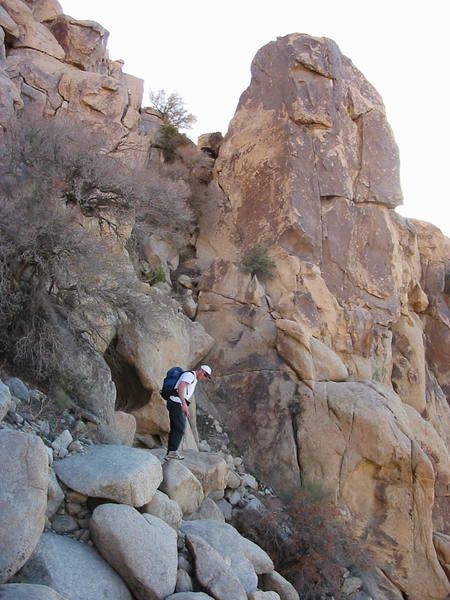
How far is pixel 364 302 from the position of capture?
610 inches

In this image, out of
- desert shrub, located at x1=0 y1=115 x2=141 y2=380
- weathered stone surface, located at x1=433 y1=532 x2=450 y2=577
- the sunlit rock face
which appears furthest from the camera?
weathered stone surface, located at x1=433 y1=532 x2=450 y2=577

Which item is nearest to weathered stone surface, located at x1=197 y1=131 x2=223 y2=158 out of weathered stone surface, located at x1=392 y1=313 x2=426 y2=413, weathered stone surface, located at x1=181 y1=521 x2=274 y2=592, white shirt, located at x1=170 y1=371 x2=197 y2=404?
weathered stone surface, located at x1=392 y1=313 x2=426 y2=413

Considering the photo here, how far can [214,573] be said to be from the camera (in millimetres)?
5570

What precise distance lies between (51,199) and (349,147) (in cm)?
1042

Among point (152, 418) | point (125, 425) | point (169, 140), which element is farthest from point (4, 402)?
point (169, 140)

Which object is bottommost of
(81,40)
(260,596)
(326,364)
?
(260,596)

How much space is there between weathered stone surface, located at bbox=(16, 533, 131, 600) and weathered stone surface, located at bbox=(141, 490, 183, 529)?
0.91 meters

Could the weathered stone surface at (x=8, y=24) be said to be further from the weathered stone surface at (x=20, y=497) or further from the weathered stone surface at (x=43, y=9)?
the weathered stone surface at (x=20, y=497)

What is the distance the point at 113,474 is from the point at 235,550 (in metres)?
1.87

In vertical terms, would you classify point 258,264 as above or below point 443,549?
above

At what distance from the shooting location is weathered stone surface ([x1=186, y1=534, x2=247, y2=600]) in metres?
5.43

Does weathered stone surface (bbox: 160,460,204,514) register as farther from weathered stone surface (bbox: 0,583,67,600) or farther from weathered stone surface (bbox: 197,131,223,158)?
weathered stone surface (bbox: 197,131,223,158)

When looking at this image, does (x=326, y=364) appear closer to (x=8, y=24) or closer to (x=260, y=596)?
(x=260, y=596)

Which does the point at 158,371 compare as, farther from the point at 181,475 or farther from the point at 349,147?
the point at 349,147
